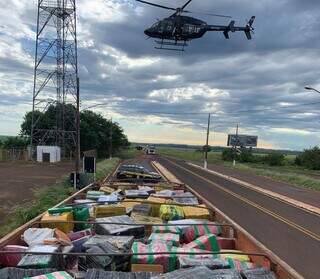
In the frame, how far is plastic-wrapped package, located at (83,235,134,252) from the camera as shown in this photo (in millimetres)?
7785

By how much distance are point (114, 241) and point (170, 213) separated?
3.80m

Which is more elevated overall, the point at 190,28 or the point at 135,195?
the point at 190,28

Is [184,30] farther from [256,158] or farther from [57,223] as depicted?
[256,158]

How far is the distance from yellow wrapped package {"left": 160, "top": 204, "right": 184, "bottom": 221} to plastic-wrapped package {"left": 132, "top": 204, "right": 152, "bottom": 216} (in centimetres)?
28

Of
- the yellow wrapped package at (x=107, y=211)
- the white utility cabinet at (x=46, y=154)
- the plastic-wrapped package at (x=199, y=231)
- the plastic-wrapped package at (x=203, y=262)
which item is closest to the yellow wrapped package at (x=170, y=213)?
the yellow wrapped package at (x=107, y=211)

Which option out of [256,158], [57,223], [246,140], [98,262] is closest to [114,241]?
[98,262]

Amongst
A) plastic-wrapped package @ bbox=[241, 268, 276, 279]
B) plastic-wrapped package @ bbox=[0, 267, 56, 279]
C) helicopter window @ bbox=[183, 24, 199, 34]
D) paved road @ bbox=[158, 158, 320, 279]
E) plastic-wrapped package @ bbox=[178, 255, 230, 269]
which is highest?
helicopter window @ bbox=[183, 24, 199, 34]

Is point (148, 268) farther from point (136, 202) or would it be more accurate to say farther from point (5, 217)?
point (5, 217)

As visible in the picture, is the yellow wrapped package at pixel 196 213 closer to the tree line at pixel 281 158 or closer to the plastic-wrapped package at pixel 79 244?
the plastic-wrapped package at pixel 79 244

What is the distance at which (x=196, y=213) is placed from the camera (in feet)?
40.3

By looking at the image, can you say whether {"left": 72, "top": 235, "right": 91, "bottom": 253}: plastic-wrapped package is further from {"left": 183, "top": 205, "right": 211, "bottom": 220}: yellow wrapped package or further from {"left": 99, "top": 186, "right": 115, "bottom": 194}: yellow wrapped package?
{"left": 99, "top": 186, "right": 115, "bottom": 194}: yellow wrapped package

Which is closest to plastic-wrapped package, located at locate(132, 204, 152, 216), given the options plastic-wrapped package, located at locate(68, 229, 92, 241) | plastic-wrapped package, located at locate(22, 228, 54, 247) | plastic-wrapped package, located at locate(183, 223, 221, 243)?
plastic-wrapped package, located at locate(183, 223, 221, 243)

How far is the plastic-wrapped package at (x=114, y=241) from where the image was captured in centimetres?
779

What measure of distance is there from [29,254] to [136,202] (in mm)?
6450
